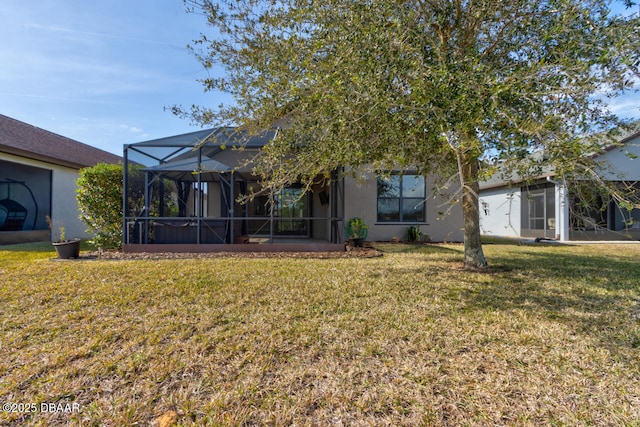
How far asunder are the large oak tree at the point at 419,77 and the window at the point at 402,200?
544 centimetres

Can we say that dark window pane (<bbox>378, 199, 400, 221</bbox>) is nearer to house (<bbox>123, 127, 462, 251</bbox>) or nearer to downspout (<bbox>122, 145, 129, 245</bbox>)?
house (<bbox>123, 127, 462, 251</bbox>)

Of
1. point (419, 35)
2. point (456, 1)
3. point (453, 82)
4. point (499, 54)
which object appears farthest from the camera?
point (499, 54)

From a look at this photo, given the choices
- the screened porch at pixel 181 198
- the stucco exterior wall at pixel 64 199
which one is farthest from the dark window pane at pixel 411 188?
the stucco exterior wall at pixel 64 199

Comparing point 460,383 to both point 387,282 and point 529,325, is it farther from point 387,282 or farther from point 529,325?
point 387,282

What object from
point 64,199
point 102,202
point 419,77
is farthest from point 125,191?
point 419,77

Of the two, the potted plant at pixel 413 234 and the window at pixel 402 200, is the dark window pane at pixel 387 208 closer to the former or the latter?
the window at pixel 402 200

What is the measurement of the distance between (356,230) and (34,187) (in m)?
12.4

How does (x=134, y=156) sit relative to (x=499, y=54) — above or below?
below

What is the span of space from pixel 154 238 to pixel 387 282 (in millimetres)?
A: 6774

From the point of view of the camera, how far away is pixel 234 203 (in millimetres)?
11281

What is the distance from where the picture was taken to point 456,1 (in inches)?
175

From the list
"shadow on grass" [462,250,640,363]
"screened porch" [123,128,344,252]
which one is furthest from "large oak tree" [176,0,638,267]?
"screened porch" [123,128,344,252]

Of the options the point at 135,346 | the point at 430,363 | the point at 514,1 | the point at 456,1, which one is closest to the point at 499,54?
the point at 514,1

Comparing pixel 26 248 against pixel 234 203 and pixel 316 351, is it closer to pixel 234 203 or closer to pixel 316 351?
pixel 234 203
